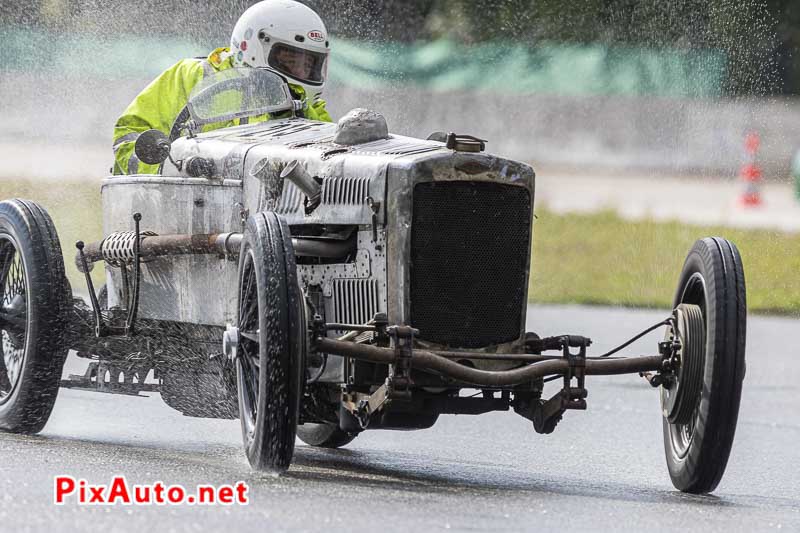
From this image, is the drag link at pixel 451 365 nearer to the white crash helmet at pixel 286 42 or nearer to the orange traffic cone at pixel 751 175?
the white crash helmet at pixel 286 42

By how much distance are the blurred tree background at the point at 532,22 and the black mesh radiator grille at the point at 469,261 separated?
10.1 m

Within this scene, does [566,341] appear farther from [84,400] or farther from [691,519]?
[84,400]

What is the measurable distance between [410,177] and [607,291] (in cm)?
1426

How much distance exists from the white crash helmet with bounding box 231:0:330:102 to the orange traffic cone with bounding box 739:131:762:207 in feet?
46.8

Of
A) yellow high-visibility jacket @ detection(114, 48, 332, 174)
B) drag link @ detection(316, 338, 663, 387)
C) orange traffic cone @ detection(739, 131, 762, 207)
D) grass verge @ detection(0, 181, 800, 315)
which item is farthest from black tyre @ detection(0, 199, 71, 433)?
orange traffic cone @ detection(739, 131, 762, 207)

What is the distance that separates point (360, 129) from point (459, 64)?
1559cm

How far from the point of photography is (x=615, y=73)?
22.9m

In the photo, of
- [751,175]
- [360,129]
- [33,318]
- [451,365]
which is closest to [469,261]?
[451,365]

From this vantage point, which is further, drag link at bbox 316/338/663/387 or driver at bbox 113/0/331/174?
driver at bbox 113/0/331/174

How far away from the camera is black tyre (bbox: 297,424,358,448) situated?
9.98m

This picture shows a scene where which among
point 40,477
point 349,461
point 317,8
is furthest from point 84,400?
point 317,8

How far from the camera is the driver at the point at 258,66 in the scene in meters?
10.3

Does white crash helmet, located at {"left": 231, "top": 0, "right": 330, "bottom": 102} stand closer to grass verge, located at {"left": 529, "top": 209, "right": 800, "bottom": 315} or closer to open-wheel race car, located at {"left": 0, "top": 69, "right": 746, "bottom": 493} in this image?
open-wheel race car, located at {"left": 0, "top": 69, "right": 746, "bottom": 493}

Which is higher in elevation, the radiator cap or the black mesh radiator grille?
the radiator cap
